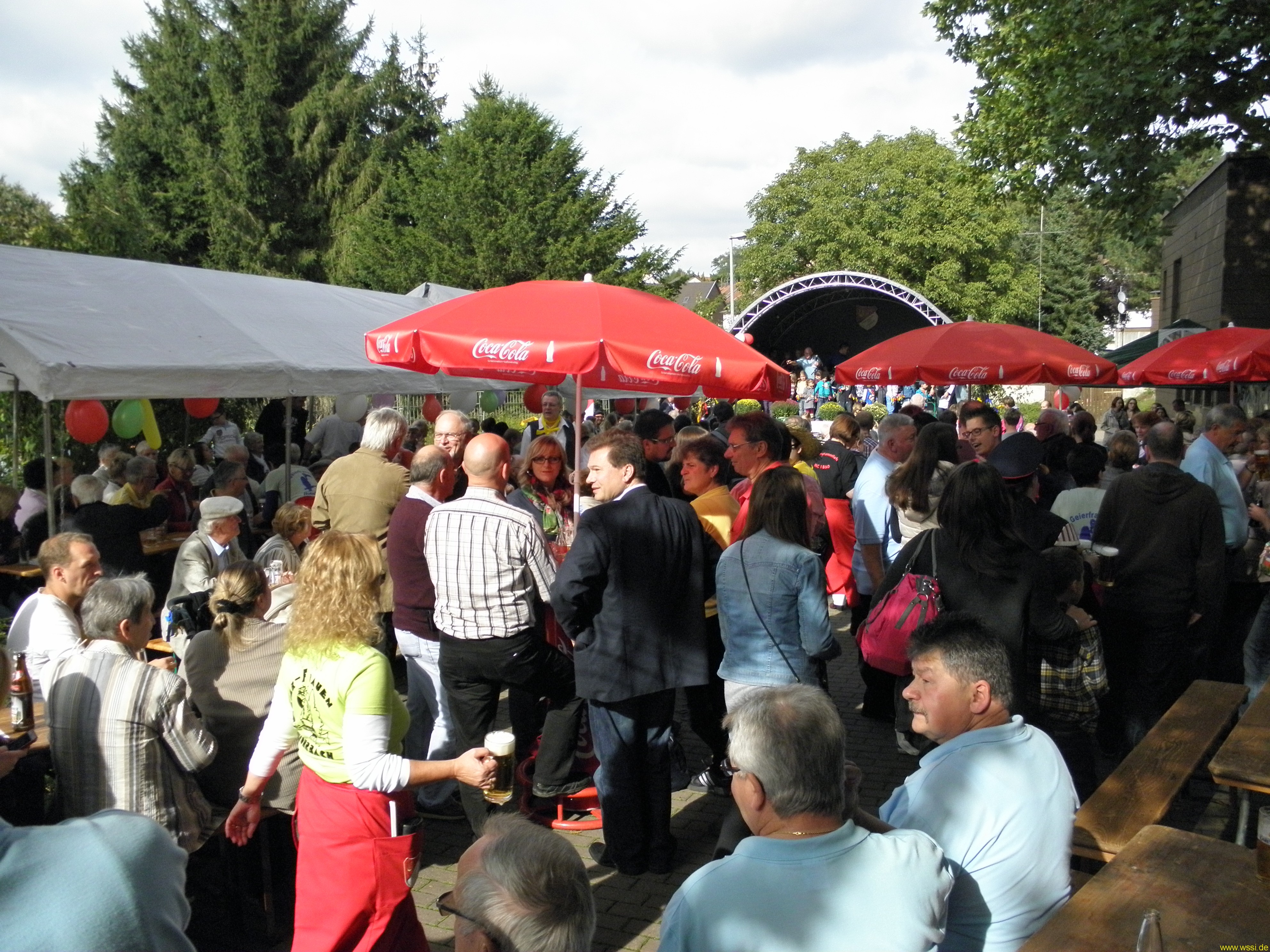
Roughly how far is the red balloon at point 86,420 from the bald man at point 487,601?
16.4 feet

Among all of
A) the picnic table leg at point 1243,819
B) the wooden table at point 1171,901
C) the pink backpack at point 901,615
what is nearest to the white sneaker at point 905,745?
the pink backpack at point 901,615

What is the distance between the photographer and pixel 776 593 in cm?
388

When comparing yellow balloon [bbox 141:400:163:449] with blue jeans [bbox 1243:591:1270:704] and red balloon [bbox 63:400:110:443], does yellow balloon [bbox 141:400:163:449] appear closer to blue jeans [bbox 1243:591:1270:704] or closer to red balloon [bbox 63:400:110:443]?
red balloon [bbox 63:400:110:443]

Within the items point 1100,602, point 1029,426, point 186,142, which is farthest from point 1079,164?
point 186,142

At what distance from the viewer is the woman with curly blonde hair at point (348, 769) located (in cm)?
293

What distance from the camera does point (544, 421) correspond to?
1090 cm

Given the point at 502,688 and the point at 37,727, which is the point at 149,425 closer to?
the point at 37,727

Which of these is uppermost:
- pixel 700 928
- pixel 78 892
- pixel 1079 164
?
pixel 1079 164

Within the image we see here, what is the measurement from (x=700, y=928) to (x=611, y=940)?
6.83 feet

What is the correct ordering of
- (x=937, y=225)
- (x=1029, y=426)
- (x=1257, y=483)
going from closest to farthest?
1. (x=1257, y=483)
2. (x=1029, y=426)
3. (x=937, y=225)

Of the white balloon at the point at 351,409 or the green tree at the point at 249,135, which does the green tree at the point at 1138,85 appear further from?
the green tree at the point at 249,135

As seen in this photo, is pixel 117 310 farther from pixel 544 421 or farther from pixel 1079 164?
pixel 1079 164

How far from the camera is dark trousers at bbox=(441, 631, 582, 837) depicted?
13.9ft

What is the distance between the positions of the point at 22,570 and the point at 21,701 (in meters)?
3.97
